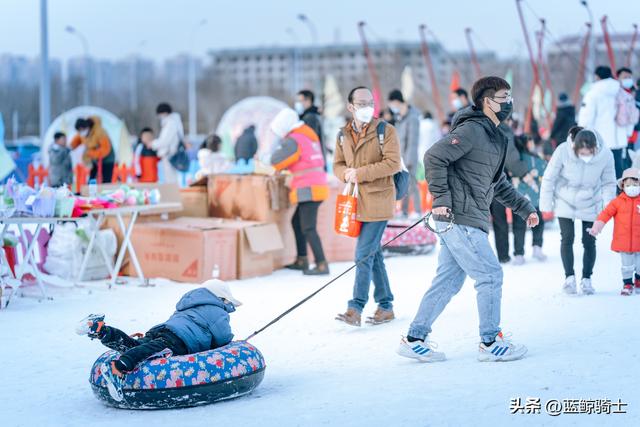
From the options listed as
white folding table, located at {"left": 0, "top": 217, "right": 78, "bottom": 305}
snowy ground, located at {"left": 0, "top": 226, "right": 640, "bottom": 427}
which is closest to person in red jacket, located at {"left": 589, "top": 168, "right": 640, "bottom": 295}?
snowy ground, located at {"left": 0, "top": 226, "right": 640, "bottom": 427}

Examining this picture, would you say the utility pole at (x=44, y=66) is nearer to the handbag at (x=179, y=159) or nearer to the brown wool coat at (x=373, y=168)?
the handbag at (x=179, y=159)

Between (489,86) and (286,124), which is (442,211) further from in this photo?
(286,124)

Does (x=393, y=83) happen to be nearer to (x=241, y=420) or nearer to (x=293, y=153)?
(x=293, y=153)

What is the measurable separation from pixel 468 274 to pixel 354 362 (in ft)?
3.11

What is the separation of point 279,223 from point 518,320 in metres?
3.94

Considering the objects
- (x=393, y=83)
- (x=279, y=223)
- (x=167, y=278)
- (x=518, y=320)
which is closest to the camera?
(x=518, y=320)

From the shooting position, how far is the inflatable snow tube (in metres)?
5.60

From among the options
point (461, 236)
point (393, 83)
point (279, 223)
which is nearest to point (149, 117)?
point (393, 83)

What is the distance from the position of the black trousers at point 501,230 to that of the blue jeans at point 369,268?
3.48m

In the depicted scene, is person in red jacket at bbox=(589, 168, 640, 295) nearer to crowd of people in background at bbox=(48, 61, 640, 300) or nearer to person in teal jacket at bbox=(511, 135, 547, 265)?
crowd of people in background at bbox=(48, 61, 640, 300)

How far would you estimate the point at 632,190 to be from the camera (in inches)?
339

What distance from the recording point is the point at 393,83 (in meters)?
66.3

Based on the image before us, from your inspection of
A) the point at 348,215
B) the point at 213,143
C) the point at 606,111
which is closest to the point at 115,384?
the point at 348,215

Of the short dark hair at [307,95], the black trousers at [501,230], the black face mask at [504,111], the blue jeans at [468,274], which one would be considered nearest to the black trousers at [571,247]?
the black trousers at [501,230]
